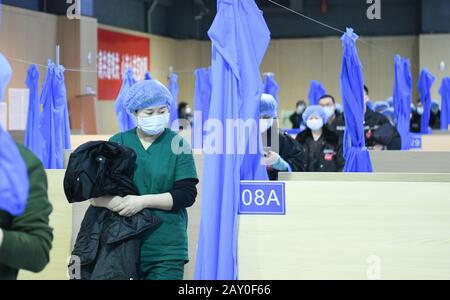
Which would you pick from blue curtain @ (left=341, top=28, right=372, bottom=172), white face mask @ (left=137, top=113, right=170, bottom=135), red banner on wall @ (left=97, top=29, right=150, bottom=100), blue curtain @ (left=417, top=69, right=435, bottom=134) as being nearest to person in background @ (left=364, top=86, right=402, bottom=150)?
blue curtain @ (left=341, top=28, right=372, bottom=172)

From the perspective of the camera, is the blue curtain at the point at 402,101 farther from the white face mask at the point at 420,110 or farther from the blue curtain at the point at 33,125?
the blue curtain at the point at 33,125

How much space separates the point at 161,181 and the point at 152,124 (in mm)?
229

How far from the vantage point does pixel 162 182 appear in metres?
3.33

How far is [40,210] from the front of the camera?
2.01 meters

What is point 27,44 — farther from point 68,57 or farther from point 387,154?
point 387,154

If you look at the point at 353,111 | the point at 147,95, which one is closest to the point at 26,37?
the point at 353,111

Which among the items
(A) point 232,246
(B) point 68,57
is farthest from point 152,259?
(B) point 68,57

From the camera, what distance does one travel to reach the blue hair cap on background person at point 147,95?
3.35 m

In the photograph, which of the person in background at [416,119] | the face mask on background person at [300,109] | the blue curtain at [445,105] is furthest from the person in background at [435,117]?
the face mask on background person at [300,109]

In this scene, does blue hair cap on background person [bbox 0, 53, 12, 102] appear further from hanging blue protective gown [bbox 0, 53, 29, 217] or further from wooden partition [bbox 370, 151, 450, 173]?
wooden partition [bbox 370, 151, 450, 173]

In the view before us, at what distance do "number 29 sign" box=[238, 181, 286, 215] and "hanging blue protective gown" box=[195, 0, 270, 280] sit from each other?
0.06 m

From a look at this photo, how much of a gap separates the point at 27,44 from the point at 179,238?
14943 millimetres

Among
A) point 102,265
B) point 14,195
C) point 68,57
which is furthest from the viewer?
point 68,57

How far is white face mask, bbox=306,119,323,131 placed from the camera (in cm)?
672
